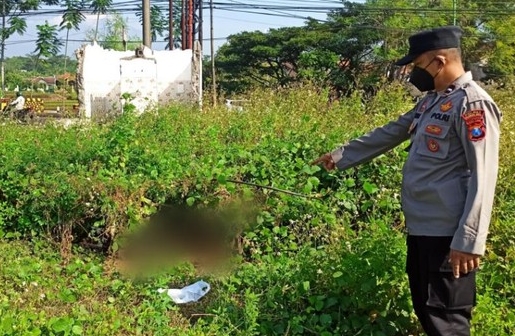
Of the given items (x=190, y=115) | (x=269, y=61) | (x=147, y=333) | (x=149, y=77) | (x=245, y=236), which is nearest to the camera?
(x=147, y=333)

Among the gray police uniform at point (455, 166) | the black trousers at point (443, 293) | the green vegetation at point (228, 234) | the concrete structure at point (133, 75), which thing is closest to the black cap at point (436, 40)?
the gray police uniform at point (455, 166)

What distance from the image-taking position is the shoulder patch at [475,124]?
2318mm

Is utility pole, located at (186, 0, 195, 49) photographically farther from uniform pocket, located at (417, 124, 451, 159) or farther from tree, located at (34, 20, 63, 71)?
uniform pocket, located at (417, 124, 451, 159)

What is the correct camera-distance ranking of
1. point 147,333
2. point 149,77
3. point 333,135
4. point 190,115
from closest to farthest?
point 147,333, point 333,135, point 190,115, point 149,77

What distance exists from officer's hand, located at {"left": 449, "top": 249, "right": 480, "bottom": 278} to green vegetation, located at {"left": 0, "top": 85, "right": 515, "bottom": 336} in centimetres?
65

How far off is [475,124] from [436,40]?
41cm

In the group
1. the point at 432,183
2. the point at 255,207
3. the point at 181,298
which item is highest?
the point at 432,183

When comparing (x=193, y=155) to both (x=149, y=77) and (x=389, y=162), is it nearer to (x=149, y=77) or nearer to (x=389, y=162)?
(x=389, y=162)

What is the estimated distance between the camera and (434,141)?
2.50 metres

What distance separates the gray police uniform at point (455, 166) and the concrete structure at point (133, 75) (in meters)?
12.5

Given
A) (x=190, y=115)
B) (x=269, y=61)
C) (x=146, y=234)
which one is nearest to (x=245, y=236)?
(x=146, y=234)

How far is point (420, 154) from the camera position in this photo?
2.55 m

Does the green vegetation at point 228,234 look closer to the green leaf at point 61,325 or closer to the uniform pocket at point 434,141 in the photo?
the green leaf at point 61,325

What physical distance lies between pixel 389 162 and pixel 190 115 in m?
3.64
